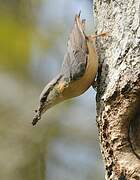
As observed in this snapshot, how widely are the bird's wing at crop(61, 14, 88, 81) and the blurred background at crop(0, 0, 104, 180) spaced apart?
34.7 inches

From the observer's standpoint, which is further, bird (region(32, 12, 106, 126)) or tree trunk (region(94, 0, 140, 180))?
bird (region(32, 12, 106, 126))

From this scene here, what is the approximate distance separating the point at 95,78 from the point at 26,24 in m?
1.32

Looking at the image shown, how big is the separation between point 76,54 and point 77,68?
0.29ft

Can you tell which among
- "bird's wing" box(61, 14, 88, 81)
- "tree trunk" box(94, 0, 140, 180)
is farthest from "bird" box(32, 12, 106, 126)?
"tree trunk" box(94, 0, 140, 180)

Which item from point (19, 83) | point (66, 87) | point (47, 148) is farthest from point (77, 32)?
point (47, 148)

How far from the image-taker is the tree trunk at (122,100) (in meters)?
2.88

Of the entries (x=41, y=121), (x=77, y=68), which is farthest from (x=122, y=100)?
(x=41, y=121)

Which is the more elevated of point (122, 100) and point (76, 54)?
point (76, 54)

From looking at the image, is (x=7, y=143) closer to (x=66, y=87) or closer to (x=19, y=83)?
(x=19, y=83)

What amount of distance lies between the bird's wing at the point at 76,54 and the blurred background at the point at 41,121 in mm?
880

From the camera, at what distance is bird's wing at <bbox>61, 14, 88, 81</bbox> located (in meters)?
3.21

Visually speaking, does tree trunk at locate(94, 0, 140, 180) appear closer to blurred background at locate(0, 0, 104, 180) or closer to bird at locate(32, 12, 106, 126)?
bird at locate(32, 12, 106, 126)

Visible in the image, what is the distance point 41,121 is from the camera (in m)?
4.47

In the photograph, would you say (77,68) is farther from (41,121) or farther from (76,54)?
(41,121)
